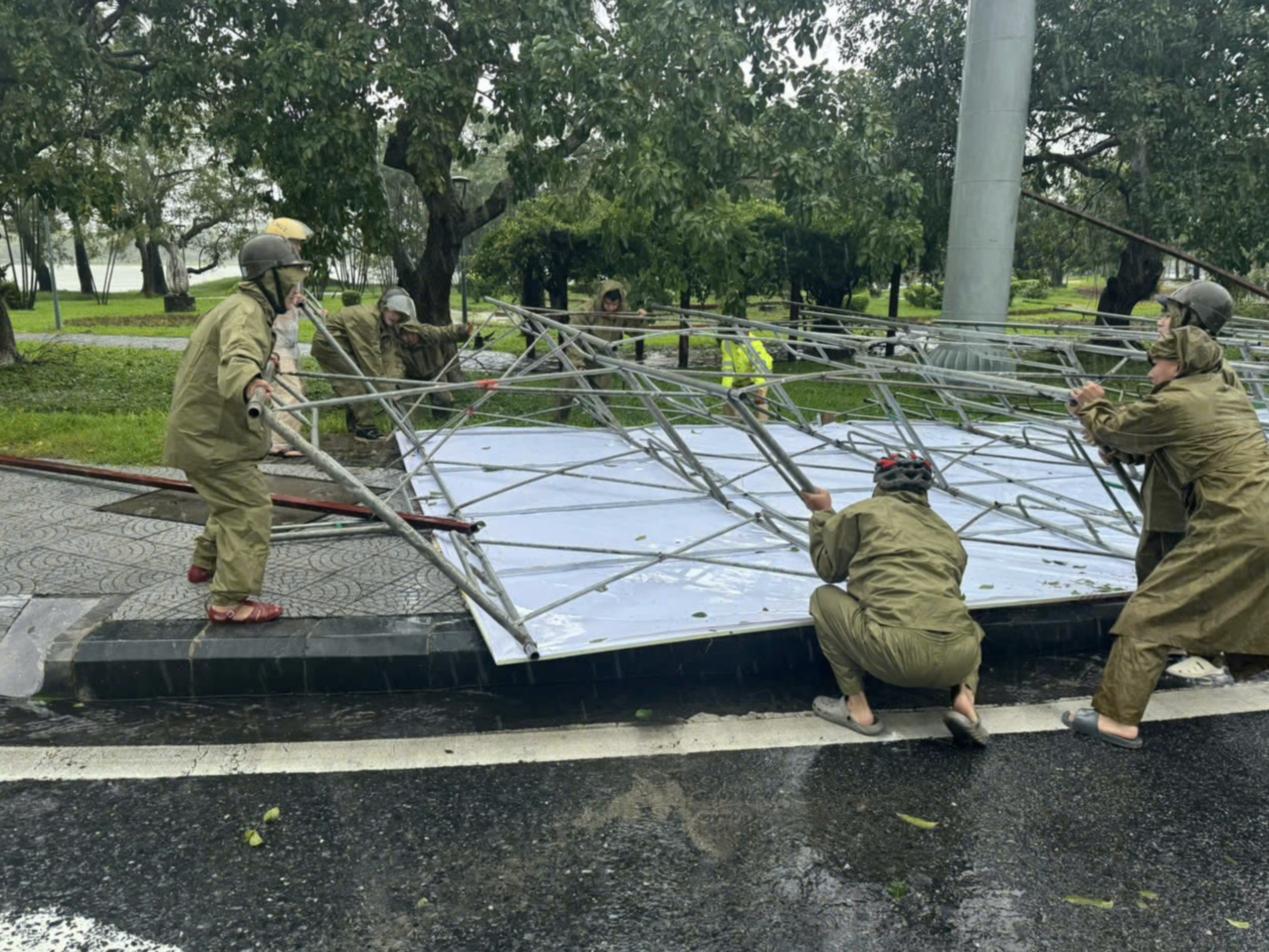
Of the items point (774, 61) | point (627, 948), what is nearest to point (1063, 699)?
point (627, 948)

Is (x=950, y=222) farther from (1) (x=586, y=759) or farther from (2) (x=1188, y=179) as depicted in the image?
(1) (x=586, y=759)

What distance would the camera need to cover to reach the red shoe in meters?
3.99

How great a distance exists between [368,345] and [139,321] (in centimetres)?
1827

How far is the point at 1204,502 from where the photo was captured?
3463mm

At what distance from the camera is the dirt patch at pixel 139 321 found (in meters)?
21.9

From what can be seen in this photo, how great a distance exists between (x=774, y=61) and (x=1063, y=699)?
6546 mm

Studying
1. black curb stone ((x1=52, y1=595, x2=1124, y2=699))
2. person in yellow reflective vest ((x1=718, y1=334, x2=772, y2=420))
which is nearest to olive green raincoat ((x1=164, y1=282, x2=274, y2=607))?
black curb stone ((x1=52, y1=595, x2=1124, y2=699))

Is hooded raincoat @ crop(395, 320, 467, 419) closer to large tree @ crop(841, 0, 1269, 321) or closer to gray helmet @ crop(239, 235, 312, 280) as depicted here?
gray helmet @ crop(239, 235, 312, 280)

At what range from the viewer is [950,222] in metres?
10.5

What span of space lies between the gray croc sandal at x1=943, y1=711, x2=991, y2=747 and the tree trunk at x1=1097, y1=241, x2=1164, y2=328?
39.3ft

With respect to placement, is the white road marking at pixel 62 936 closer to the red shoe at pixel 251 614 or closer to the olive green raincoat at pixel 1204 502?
the red shoe at pixel 251 614

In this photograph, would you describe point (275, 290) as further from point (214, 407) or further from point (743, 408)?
point (743, 408)

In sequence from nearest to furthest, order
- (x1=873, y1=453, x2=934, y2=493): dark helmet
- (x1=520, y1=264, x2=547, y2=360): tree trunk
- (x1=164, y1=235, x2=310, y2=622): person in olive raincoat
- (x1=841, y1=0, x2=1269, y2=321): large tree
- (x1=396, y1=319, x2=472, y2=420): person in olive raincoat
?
(x1=873, y1=453, x2=934, y2=493): dark helmet → (x1=164, y1=235, x2=310, y2=622): person in olive raincoat → (x1=396, y1=319, x2=472, y2=420): person in olive raincoat → (x1=841, y1=0, x2=1269, y2=321): large tree → (x1=520, y1=264, x2=547, y2=360): tree trunk

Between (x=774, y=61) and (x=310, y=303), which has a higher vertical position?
(x=774, y=61)
